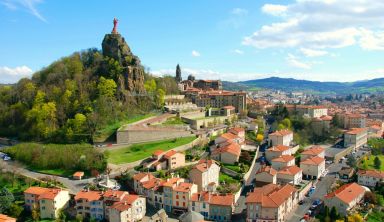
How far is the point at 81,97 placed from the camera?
51625 millimetres

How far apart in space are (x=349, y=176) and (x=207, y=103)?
105 feet

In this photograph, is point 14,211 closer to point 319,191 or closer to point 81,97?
point 81,97

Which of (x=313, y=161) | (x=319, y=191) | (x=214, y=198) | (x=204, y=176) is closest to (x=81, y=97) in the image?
Answer: (x=204, y=176)

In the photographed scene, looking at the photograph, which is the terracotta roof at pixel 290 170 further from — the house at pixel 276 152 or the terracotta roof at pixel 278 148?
the terracotta roof at pixel 278 148

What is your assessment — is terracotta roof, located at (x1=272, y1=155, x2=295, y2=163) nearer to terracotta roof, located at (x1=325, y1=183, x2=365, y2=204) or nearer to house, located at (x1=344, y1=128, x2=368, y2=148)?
terracotta roof, located at (x1=325, y1=183, x2=365, y2=204)

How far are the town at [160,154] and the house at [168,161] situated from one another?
0.33 feet

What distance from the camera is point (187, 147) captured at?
44094mm

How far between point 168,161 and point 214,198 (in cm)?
799

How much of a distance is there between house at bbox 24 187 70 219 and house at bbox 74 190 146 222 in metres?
1.48

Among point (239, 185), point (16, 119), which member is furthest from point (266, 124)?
point (16, 119)

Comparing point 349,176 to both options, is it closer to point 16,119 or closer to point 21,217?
point 21,217

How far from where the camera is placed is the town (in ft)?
105

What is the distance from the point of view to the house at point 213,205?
102 feet

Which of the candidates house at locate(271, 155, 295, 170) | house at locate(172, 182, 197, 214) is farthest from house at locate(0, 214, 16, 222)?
house at locate(271, 155, 295, 170)
